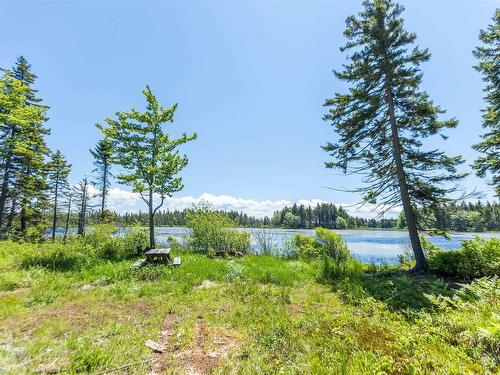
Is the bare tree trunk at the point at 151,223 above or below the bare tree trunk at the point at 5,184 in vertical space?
below

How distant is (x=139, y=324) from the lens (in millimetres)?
4520

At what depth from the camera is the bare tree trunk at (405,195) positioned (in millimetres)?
9078

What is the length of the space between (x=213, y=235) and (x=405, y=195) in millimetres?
10847

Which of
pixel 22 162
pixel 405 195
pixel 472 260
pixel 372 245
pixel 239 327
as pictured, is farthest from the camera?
pixel 372 245

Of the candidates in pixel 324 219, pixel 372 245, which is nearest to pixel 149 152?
pixel 372 245

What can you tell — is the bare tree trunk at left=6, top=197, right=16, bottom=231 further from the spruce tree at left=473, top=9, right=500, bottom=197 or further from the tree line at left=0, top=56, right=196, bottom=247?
the spruce tree at left=473, top=9, right=500, bottom=197

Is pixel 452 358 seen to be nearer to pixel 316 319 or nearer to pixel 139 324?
pixel 316 319

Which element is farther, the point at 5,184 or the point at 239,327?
the point at 5,184

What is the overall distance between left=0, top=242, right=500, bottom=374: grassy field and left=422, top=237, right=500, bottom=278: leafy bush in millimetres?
1503

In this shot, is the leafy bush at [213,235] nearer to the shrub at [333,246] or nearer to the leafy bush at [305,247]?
the leafy bush at [305,247]

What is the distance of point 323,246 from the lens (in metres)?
13.3

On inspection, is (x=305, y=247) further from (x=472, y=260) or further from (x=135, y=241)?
(x=135, y=241)

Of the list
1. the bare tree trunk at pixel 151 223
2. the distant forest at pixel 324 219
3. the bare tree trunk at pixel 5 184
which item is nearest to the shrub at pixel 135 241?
the bare tree trunk at pixel 151 223

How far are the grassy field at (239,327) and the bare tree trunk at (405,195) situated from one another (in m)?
1.81
